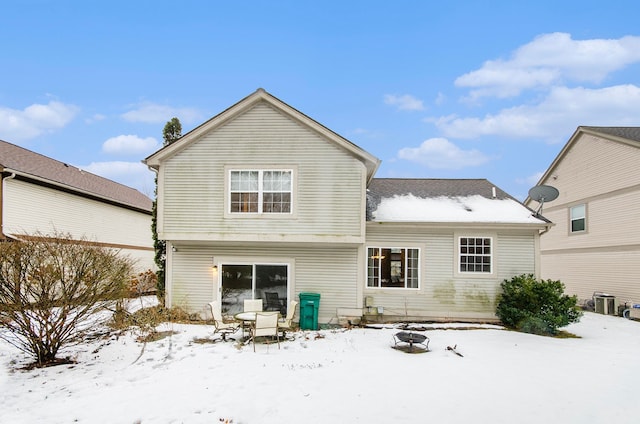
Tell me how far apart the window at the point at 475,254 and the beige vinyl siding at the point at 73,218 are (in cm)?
1220

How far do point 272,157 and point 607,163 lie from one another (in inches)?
590

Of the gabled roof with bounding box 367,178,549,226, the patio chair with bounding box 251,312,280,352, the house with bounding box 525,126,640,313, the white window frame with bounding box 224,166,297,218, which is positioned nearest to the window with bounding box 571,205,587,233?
the house with bounding box 525,126,640,313

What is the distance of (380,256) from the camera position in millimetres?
12797

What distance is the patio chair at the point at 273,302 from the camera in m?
12.3

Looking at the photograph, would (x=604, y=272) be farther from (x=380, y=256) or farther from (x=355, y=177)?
(x=355, y=177)

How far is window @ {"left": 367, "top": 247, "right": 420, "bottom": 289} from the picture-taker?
12633 mm

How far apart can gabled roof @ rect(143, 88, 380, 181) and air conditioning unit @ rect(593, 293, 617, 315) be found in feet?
38.6

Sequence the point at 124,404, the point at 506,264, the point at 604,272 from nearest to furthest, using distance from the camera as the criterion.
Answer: the point at 124,404, the point at 506,264, the point at 604,272

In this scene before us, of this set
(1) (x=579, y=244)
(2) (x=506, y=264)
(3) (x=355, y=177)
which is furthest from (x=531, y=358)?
(1) (x=579, y=244)

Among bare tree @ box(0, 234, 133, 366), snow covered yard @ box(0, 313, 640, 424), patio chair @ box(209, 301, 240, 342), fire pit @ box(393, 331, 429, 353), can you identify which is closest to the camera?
snow covered yard @ box(0, 313, 640, 424)

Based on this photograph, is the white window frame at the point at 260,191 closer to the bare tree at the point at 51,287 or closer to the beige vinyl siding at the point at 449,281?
the beige vinyl siding at the point at 449,281

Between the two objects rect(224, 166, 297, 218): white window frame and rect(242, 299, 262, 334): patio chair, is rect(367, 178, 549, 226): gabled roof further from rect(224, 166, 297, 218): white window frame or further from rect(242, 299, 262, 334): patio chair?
rect(242, 299, 262, 334): patio chair

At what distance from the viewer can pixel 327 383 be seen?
6.69 metres

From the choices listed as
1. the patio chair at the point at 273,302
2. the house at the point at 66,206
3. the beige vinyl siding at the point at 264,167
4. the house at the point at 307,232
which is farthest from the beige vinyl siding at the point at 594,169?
the house at the point at 66,206
